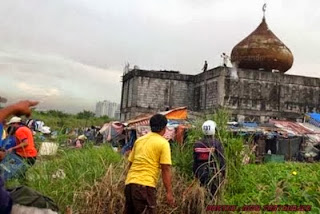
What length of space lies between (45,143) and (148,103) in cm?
2081

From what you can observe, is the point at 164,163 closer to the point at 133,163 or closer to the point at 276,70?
the point at 133,163

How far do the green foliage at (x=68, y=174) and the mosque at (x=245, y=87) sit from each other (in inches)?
723

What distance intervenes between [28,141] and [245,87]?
20221 mm

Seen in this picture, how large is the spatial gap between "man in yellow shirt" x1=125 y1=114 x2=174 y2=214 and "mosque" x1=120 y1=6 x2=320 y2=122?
19.9 metres

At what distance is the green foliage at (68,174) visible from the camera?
5918 millimetres

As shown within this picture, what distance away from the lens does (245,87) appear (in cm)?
2578

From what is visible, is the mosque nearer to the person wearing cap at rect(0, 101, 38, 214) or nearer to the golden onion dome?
the golden onion dome

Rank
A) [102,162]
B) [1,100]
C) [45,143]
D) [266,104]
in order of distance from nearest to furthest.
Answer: [1,100]
[102,162]
[45,143]
[266,104]

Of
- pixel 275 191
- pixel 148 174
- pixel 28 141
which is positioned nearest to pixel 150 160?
pixel 148 174

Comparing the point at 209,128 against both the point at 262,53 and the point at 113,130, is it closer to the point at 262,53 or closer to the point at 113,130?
the point at 113,130

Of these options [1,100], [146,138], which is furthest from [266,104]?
[1,100]

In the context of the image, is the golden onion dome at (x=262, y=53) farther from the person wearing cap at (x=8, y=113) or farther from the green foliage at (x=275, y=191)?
the person wearing cap at (x=8, y=113)

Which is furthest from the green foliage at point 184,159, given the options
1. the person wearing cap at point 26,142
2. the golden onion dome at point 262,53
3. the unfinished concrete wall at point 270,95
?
the golden onion dome at point 262,53

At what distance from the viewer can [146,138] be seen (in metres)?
5.12
